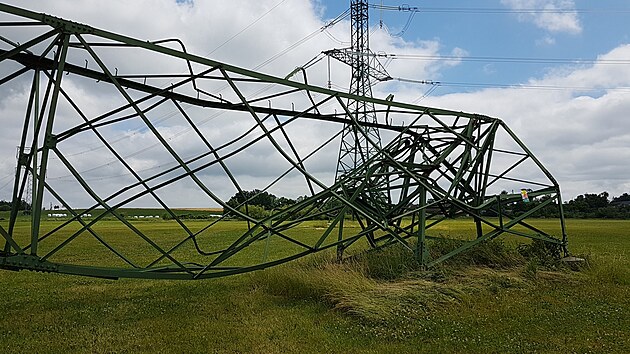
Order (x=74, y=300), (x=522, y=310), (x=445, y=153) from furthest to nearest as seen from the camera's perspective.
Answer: (x=445, y=153) → (x=74, y=300) → (x=522, y=310)

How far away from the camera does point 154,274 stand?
7.71m

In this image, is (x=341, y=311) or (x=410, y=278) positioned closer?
(x=341, y=311)

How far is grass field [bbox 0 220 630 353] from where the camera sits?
706 centimetres

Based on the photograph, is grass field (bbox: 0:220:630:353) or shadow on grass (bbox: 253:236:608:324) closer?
grass field (bbox: 0:220:630:353)

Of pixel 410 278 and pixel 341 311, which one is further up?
pixel 410 278

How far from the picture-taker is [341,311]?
887 cm

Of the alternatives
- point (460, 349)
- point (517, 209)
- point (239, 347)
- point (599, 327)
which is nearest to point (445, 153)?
point (517, 209)

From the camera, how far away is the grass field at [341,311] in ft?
23.2

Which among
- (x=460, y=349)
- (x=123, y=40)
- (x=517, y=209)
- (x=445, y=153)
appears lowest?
(x=460, y=349)

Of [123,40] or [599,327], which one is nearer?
[123,40]

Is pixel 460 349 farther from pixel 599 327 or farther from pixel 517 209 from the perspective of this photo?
pixel 517 209

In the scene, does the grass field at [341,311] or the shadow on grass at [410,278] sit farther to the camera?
the shadow on grass at [410,278]

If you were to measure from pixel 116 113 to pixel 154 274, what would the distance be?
2517 mm

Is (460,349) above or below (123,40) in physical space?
below
